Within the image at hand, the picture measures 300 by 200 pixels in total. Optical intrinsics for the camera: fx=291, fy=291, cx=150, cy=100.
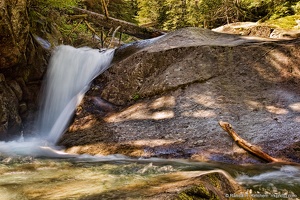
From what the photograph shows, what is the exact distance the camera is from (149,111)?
682 cm

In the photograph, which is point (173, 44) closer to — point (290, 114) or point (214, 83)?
point (214, 83)

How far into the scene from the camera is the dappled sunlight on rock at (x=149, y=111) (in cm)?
659

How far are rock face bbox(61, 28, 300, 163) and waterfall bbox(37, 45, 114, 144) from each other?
0.96 metres

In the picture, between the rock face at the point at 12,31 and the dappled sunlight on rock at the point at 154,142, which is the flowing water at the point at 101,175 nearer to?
the dappled sunlight on rock at the point at 154,142

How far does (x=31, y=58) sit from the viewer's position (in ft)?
29.0

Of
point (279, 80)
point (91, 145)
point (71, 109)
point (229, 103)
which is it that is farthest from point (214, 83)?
point (71, 109)

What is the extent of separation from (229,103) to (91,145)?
3.11 m

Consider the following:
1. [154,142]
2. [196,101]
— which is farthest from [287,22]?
[154,142]

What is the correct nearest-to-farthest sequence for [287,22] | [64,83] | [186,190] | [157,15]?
[186,190] → [64,83] → [287,22] → [157,15]

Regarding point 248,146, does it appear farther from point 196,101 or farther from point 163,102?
point 163,102

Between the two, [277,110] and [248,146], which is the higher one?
[277,110]

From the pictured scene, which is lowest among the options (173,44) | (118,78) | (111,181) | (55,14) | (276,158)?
(276,158)

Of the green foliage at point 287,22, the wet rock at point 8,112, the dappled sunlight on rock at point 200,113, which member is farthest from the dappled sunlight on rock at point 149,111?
the green foliage at point 287,22

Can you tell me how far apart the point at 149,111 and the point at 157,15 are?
60.2 feet
